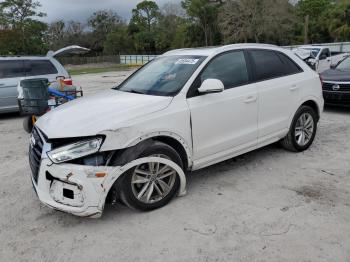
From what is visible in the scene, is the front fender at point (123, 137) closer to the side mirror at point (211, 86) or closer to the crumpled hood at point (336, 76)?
the side mirror at point (211, 86)

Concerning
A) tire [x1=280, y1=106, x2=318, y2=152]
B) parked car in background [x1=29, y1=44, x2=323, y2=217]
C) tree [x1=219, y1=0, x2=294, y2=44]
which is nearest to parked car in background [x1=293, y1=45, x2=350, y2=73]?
tire [x1=280, y1=106, x2=318, y2=152]

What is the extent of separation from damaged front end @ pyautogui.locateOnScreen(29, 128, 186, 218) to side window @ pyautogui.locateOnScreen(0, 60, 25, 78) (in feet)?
22.0

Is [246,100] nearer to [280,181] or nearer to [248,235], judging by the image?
[280,181]

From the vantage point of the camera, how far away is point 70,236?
332 cm

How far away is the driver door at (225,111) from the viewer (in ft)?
13.0

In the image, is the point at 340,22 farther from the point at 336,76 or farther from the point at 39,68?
the point at 39,68

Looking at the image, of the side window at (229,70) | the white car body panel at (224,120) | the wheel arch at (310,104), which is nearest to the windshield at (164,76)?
the side window at (229,70)

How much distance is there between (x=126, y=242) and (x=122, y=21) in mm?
78895

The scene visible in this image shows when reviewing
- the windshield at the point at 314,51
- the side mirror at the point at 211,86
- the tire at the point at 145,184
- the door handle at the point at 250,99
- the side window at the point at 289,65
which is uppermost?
the windshield at the point at 314,51

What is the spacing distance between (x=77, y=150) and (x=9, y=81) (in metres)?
6.88

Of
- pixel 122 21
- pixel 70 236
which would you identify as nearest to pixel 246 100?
pixel 70 236

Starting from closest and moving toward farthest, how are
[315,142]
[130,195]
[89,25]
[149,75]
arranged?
[130,195] → [149,75] → [315,142] → [89,25]

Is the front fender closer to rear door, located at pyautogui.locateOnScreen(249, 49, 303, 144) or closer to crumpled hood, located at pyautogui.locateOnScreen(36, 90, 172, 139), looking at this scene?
crumpled hood, located at pyautogui.locateOnScreen(36, 90, 172, 139)

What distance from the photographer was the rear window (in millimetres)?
4680
